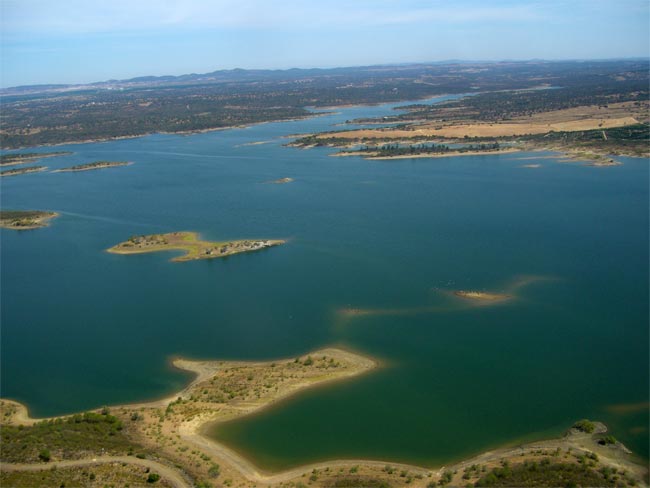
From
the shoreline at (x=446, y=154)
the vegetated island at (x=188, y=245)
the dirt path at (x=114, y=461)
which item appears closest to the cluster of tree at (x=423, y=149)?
the shoreline at (x=446, y=154)

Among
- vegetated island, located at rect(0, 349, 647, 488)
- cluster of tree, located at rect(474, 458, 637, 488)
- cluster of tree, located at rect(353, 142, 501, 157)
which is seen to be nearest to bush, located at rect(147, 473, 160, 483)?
vegetated island, located at rect(0, 349, 647, 488)

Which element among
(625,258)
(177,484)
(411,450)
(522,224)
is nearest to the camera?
(177,484)

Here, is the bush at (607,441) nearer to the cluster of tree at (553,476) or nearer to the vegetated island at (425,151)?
the cluster of tree at (553,476)

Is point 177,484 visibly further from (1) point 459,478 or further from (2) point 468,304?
(2) point 468,304

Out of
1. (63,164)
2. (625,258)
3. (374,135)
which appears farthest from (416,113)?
(625,258)

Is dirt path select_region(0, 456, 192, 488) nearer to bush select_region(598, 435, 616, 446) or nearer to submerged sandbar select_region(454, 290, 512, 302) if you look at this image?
bush select_region(598, 435, 616, 446)
